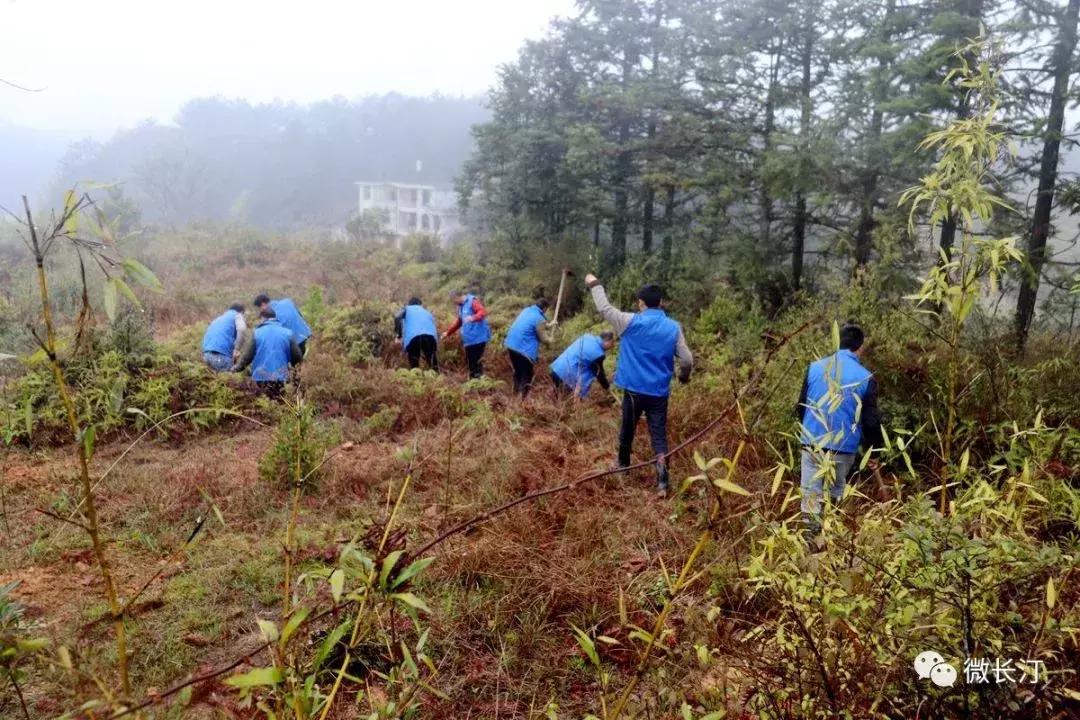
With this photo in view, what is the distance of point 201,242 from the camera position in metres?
25.9

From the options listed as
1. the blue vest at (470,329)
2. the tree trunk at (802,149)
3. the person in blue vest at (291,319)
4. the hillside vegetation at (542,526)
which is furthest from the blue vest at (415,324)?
the tree trunk at (802,149)

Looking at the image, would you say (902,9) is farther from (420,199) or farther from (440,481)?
(420,199)

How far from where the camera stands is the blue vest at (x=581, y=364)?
7.07m

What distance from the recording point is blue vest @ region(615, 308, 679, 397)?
5.05 meters

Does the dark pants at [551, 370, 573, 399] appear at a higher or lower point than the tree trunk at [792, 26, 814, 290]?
lower

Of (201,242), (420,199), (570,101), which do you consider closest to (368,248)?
(201,242)

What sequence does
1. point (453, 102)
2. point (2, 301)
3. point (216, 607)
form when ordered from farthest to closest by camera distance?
point (453, 102) < point (2, 301) < point (216, 607)

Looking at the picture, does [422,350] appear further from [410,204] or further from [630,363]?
[410,204]

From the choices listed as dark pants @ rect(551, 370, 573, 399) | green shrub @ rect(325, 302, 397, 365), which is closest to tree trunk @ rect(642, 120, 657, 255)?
green shrub @ rect(325, 302, 397, 365)

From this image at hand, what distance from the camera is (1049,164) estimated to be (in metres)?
8.40

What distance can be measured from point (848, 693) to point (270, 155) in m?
74.0

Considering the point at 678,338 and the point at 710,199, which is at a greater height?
the point at 710,199

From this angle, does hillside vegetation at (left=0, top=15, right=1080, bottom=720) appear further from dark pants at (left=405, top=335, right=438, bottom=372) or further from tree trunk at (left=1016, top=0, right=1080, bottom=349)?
dark pants at (left=405, top=335, right=438, bottom=372)

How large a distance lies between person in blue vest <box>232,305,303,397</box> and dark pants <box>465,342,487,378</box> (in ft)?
7.80
